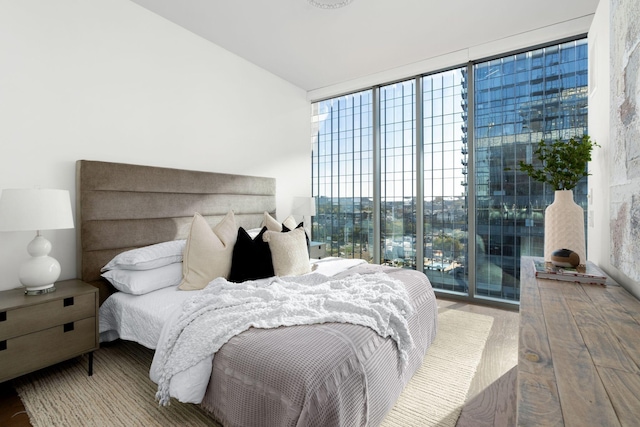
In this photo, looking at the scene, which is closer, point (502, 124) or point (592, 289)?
point (592, 289)

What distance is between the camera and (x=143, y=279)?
2213mm

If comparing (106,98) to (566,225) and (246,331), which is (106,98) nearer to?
(246,331)

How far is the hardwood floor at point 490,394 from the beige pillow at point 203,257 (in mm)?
1039

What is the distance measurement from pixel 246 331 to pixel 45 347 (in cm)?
129

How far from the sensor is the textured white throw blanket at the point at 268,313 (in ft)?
4.93

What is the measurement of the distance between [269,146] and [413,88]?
1903mm

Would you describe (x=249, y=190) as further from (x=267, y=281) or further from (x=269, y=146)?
(x=267, y=281)

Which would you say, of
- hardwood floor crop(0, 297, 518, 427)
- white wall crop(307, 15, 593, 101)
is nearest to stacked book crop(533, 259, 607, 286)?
hardwood floor crop(0, 297, 518, 427)

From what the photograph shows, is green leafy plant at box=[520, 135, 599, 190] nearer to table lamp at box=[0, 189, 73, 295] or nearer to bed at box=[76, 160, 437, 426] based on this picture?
bed at box=[76, 160, 437, 426]

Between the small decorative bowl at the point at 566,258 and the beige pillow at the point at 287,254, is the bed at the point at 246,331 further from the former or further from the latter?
the small decorative bowl at the point at 566,258

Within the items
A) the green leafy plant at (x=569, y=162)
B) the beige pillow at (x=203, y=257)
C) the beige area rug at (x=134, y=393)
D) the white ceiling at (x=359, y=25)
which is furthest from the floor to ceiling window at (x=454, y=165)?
the beige pillow at (x=203, y=257)

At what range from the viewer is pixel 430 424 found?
5.32 feet

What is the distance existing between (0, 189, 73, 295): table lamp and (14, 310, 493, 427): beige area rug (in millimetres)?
583

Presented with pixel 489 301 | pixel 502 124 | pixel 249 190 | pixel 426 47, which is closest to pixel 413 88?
pixel 426 47
